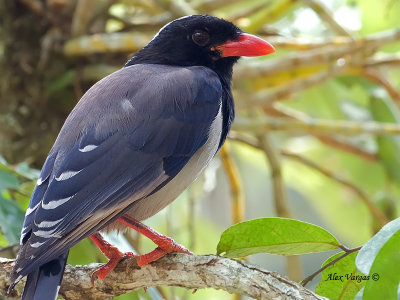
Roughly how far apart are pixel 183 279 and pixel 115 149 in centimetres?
78

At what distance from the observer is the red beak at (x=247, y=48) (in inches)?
157

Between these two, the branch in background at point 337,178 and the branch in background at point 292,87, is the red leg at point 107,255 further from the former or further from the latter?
the branch in background at point 337,178

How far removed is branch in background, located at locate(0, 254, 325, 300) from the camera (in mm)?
2496

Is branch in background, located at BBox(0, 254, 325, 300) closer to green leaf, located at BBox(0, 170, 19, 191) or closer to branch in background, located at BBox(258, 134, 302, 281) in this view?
green leaf, located at BBox(0, 170, 19, 191)

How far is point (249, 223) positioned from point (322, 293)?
1.21 feet

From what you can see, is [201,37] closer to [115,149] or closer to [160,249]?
[115,149]

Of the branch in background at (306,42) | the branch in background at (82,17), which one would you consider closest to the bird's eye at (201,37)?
the branch in background at (306,42)

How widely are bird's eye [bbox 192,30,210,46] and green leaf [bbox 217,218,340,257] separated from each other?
1581 mm

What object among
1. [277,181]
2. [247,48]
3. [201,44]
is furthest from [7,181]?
[277,181]

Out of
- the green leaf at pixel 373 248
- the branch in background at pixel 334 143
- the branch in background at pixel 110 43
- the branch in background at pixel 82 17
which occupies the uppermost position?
the branch in background at pixel 82 17

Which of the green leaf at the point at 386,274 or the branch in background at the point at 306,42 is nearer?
the green leaf at the point at 386,274

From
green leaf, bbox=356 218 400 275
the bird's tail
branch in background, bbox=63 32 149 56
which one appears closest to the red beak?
branch in background, bbox=63 32 149 56

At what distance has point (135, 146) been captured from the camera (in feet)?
11.1

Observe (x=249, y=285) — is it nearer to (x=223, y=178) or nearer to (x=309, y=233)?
(x=309, y=233)
